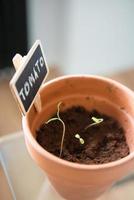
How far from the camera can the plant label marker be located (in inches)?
18.7

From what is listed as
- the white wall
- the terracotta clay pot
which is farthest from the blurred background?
the terracotta clay pot

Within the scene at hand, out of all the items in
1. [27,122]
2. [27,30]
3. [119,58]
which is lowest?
[119,58]

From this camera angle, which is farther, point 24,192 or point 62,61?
point 62,61

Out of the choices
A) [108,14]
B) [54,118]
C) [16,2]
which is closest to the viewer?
[54,118]

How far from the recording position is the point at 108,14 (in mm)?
1245

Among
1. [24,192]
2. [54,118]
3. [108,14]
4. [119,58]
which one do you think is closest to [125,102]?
[54,118]

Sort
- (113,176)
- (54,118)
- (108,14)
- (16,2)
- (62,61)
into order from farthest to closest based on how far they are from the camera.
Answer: (108,14) < (62,61) < (16,2) < (54,118) < (113,176)

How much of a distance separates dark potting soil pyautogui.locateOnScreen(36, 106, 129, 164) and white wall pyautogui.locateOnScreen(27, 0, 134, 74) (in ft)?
1.66

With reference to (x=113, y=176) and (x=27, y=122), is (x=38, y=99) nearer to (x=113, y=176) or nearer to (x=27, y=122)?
(x=27, y=122)

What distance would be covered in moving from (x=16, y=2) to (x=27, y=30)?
0.10 m

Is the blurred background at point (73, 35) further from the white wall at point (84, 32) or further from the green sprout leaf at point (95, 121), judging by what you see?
the green sprout leaf at point (95, 121)

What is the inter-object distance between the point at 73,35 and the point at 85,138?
69 centimetres

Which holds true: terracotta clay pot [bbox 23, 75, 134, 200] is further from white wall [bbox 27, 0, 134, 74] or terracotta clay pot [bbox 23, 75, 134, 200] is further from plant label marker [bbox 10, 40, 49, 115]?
white wall [bbox 27, 0, 134, 74]

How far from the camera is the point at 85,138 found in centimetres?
58
